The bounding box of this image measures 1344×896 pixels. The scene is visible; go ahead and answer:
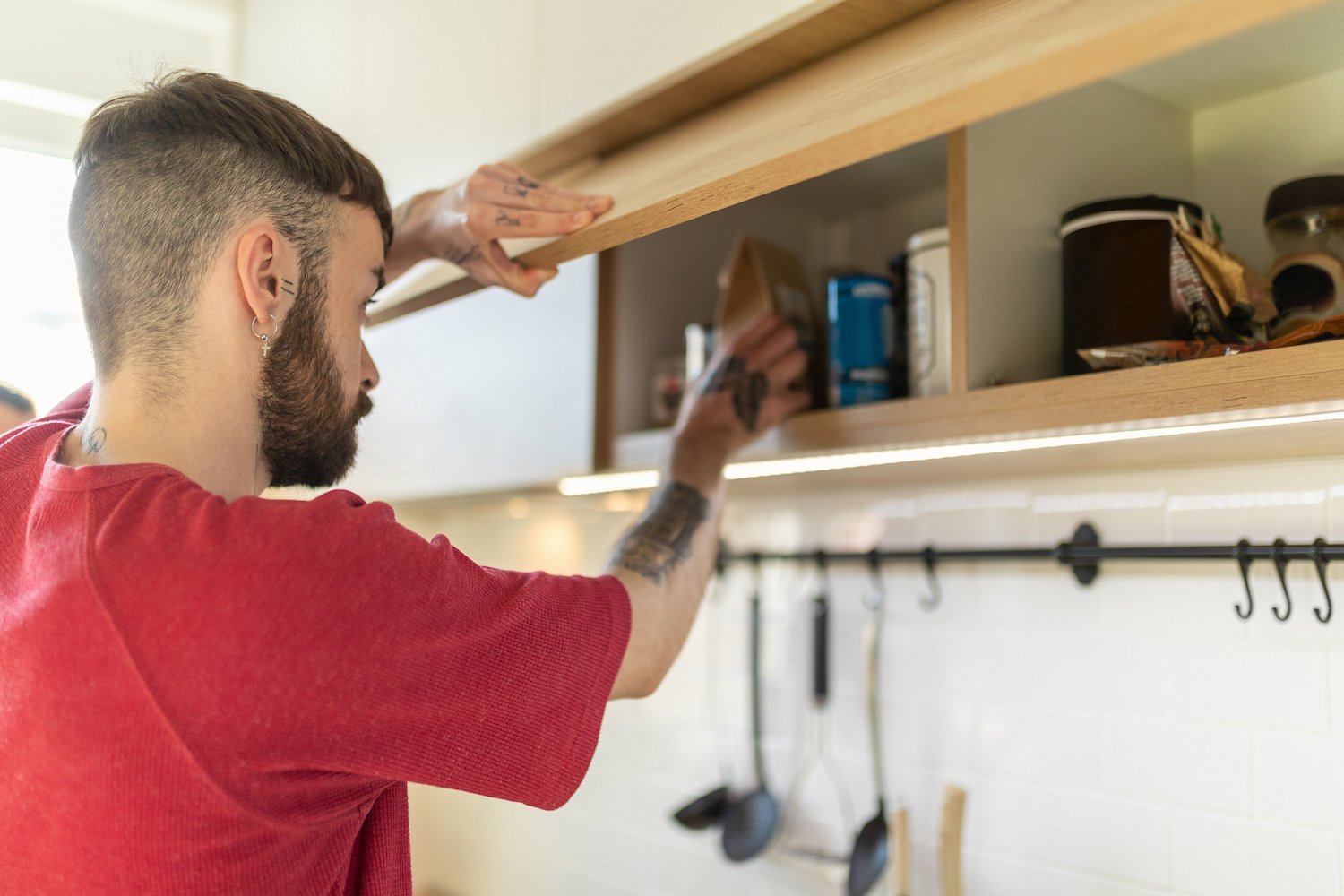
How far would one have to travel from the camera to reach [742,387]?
1.22 metres

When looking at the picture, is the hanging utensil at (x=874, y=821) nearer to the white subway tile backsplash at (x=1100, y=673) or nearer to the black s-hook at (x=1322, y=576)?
the white subway tile backsplash at (x=1100, y=673)

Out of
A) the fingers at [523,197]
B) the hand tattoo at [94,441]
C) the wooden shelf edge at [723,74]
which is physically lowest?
the hand tattoo at [94,441]

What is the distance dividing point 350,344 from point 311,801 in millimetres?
367

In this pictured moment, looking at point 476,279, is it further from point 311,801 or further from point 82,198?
point 311,801

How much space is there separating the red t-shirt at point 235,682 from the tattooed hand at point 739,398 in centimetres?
41

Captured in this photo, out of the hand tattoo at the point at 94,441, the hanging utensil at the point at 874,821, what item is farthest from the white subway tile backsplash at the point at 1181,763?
the hand tattoo at the point at 94,441

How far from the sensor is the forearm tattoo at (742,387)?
3.98ft

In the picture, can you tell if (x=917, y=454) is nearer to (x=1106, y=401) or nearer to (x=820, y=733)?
(x=1106, y=401)

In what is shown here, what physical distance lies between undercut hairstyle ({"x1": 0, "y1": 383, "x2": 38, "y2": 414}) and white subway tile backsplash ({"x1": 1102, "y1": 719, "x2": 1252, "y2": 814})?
147 cm

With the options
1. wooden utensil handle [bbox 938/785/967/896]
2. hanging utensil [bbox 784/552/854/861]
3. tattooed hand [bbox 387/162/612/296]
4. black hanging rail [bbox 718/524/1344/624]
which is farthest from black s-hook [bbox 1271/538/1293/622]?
tattooed hand [bbox 387/162/612/296]

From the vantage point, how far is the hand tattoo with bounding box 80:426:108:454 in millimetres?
822

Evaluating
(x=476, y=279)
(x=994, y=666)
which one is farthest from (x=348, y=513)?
(x=994, y=666)

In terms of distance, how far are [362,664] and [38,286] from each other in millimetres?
993

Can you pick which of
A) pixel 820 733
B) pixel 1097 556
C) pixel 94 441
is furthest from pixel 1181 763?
pixel 94 441
